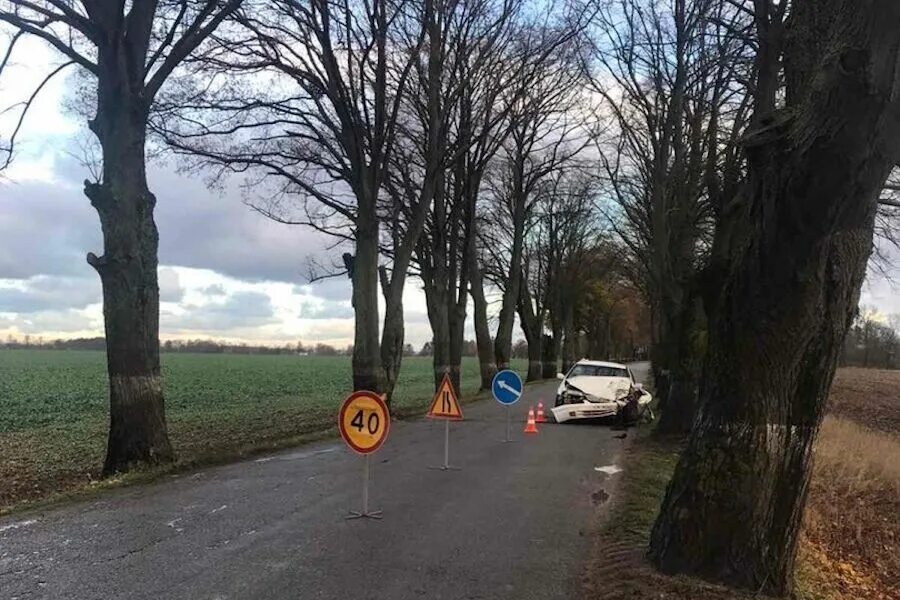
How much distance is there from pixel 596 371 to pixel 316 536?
Answer: 14656 millimetres

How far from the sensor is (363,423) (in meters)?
8.45

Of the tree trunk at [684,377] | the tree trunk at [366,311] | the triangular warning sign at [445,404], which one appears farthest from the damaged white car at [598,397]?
the triangular warning sign at [445,404]

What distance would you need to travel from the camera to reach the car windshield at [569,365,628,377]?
821 inches

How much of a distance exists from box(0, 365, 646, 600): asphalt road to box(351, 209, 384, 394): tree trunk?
22.2ft

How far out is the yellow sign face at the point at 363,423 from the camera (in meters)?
8.38

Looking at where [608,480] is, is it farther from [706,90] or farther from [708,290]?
[706,90]

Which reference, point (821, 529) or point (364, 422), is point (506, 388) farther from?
point (364, 422)

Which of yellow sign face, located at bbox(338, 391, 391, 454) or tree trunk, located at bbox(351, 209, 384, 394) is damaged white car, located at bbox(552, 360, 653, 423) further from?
yellow sign face, located at bbox(338, 391, 391, 454)

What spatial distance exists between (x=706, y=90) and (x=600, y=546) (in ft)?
41.9

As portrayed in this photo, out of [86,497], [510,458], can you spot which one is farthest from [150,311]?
[510,458]

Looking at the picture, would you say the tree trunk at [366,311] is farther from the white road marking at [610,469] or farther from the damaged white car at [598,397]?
the white road marking at [610,469]

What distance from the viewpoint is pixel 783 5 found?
11664 mm

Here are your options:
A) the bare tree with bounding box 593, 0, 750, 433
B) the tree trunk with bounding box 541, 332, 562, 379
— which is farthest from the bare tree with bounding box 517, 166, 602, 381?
the bare tree with bounding box 593, 0, 750, 433

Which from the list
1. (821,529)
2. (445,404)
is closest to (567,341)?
(445,404)
